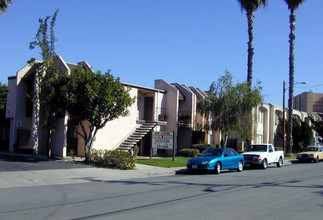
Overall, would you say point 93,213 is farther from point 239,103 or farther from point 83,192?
point 239,103

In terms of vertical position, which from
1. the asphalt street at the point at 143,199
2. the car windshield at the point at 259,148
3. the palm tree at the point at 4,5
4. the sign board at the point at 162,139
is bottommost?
the asphalt street at the point at 143,199

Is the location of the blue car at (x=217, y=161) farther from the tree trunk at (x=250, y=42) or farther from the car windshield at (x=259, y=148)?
the tree trunk at (x=250, y=42)

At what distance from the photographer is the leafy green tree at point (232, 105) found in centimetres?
2778

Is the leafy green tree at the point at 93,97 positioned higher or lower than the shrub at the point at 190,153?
higher

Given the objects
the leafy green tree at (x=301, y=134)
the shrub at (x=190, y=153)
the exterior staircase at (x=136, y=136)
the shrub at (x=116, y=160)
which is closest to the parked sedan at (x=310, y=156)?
the shrub at (x=190, y=153)

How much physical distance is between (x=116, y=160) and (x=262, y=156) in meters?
9.44

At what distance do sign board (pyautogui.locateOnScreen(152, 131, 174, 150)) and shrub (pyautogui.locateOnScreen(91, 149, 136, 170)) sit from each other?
4.73m

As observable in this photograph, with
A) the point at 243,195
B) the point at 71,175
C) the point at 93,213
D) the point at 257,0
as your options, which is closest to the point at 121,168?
the point at 71,175

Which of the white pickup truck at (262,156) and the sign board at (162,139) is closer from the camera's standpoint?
the white pickup truck at (262,156)

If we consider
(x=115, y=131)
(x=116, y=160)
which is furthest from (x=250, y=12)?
(x=116, y=160)

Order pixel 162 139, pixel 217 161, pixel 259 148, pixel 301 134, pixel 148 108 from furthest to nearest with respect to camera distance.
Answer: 1. pixel 301 134
2. pixel 148 108
3. pixel 259 148
4. pixel 162 139
5. pixel 217 161

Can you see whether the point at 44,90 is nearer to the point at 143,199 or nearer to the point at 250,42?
the point at 143,199

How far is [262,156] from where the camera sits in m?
21.9

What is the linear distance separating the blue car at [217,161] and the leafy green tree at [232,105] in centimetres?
822
